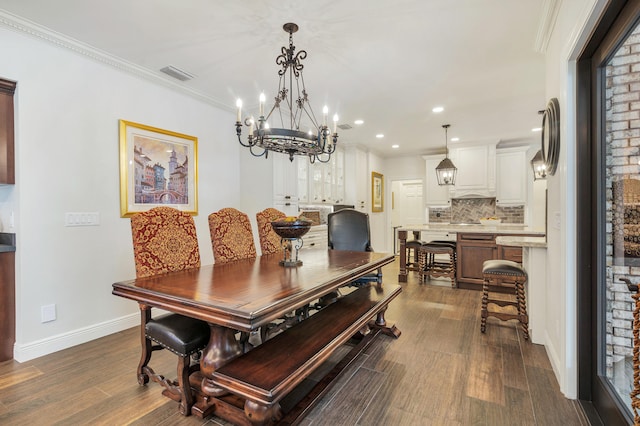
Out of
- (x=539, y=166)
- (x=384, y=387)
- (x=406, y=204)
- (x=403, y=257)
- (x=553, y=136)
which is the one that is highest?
(x=539, y=166)

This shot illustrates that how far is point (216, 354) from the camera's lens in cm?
163

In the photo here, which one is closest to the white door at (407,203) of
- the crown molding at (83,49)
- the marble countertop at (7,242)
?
the crown molding at (83,49)

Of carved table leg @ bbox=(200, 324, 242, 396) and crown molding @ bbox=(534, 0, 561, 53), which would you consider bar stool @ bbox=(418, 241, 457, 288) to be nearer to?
crown molding @ bbox=(534, 0, 561, 53)

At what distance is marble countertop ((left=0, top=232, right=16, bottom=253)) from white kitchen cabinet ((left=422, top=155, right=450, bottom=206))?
679 cm

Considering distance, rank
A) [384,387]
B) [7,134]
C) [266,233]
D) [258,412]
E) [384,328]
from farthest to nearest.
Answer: [266,233] < [384,328] < [7,134] < [384,387] < [258,412]

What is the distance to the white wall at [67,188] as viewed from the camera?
2.43 metres

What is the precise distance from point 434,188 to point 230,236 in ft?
18.3

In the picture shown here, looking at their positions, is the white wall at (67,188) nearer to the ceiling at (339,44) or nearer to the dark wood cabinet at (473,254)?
the ceiling at (339,44)

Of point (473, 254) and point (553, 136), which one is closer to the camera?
point (553, 136)

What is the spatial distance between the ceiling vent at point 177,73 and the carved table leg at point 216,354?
267 centimetres

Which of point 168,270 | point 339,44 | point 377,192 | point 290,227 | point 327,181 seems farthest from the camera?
point 377,192

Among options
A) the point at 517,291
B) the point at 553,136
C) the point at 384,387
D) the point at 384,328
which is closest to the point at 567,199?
the point at 553,136

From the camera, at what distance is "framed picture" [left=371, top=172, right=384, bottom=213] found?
Result: 7289 millimetres

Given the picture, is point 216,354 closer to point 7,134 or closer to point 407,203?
point 7,134
